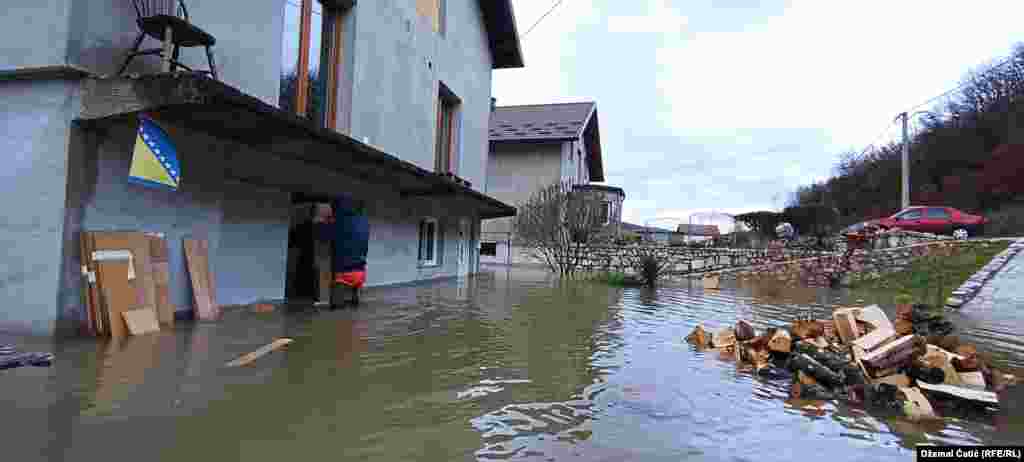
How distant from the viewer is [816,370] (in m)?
4.43

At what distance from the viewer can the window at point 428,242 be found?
571 inches

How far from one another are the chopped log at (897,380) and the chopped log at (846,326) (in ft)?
3.53

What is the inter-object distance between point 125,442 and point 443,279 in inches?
502

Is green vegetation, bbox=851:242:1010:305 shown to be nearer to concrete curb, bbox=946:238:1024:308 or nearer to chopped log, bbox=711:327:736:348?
concrete curb, bbox=946:238:1024:308

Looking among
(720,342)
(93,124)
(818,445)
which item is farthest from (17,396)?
(720,342)

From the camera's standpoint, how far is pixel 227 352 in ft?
15.7

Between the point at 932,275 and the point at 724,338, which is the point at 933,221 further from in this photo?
the point at 724,338

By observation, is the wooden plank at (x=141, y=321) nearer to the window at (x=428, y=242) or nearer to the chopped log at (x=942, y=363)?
the chopped log at (x=942, y=363)

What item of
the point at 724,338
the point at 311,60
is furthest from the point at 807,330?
the point at 311,60

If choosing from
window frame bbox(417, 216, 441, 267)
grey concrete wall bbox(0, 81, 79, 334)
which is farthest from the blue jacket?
window frame bbox(417, 216, 441, 267)

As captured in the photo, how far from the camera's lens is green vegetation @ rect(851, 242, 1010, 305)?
1345 centimetres

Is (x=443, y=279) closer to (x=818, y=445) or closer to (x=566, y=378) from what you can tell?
(x=566, y=378)

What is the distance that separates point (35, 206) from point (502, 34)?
1575 cm

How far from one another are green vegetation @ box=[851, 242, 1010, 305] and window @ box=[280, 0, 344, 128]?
12843 mm
